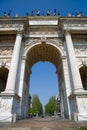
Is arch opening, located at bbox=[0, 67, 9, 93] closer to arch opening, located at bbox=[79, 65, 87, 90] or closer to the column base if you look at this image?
the column base

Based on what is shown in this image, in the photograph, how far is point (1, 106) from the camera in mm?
10086

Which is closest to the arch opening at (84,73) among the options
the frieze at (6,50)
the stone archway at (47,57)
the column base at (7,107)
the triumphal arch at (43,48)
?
the triumphal arch at (43,48)

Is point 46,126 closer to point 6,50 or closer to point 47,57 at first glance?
point 6,50

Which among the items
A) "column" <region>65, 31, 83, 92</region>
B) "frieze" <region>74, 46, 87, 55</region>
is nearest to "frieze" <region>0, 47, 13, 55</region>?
"column" <region>65, 31, 83, 92</region>

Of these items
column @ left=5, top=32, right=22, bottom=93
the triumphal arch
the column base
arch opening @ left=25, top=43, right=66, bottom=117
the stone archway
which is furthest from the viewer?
arch opening @ left=25, top=43, right=66, bottom=117

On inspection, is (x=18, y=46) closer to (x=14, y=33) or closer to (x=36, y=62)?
(x=14, y=33)

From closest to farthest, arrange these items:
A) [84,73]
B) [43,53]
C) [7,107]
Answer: [7,107]
[84,73]
[43,53]

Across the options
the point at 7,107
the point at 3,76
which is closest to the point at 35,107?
the point at 3,76

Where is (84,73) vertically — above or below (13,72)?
above

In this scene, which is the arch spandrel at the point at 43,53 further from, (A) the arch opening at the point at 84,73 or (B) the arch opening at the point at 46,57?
(A) the arch opening at the point at 84,73

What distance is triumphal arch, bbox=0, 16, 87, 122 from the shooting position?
13516 millimetres

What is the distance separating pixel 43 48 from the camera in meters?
17.9

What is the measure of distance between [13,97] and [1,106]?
1246 millimetres

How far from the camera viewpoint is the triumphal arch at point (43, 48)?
13516 mm
